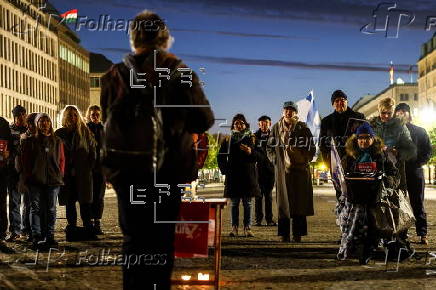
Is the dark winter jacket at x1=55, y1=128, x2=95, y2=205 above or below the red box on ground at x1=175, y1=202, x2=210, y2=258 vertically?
above

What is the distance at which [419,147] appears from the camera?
40.7 feet

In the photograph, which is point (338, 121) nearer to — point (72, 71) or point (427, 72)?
point (72, 71)

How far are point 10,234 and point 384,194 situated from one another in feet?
18.8

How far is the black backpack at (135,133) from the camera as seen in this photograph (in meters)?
4.88

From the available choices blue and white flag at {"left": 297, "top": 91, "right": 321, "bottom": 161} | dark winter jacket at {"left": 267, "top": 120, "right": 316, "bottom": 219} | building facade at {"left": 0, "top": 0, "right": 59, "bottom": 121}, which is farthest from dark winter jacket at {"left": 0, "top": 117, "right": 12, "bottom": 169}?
building facade at {"left": 0, "top": 0, "right": 59, "bottom": 121}

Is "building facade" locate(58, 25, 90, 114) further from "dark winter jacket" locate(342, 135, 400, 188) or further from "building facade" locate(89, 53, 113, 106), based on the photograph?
"dark winter jacket" locate(342, 135, 400, 188)

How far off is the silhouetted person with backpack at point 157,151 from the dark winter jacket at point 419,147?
776cm

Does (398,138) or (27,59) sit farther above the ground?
(27,59)

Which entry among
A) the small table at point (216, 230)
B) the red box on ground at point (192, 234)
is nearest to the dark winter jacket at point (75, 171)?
the small table at point (216, 230)

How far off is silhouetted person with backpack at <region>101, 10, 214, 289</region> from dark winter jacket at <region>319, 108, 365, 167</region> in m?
6.60

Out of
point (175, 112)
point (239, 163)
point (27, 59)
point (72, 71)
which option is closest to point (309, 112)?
point (239, 163)

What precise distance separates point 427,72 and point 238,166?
13267cm

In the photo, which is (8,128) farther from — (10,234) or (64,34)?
(64,34)

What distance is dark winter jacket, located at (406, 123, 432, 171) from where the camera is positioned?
40.5 ft
